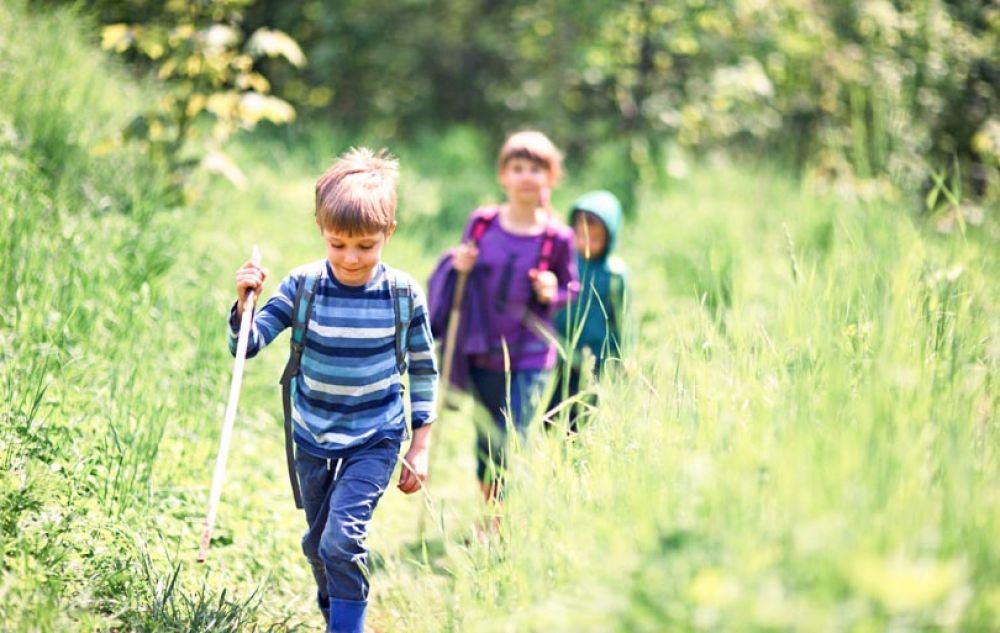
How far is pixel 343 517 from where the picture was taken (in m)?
3.25

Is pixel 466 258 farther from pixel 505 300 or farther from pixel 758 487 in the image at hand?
pixel 758 487

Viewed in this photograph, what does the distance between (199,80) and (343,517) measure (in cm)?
407

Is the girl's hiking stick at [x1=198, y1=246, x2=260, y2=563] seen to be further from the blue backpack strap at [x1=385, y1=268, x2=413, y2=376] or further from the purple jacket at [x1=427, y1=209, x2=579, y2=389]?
the purple jacket at [x1=427, y1=209, x2=579, y2=389]

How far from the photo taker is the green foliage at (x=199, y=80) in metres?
6.05

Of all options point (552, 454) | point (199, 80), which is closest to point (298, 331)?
point (552, 454)

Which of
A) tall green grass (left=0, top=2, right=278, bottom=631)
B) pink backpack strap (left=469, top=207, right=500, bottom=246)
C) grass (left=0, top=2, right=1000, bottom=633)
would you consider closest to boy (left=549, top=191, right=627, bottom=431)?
pink backpack strap (left=469, top=207, right=500, bottom=246)

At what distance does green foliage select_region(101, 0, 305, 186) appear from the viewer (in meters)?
6.05

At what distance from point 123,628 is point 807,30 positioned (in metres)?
9.72

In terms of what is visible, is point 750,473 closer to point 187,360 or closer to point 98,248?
point 187,360

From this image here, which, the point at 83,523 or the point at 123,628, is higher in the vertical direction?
the point at 83,523

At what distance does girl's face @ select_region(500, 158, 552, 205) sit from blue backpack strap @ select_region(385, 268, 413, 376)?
60.8 inches

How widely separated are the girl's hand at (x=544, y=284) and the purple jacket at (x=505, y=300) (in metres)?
0.04

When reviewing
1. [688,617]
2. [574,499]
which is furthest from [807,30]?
[688,617]

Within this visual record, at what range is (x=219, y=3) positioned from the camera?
6211 millimetres
